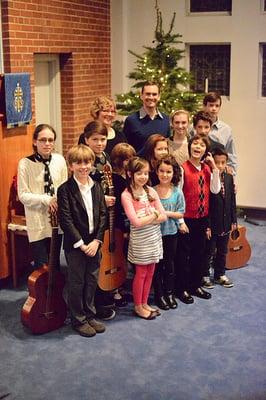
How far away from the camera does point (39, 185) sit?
438cm

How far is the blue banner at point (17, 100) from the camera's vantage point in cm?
477

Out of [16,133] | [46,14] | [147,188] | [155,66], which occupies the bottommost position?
[147,188]

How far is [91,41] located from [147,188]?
3457 millimetres

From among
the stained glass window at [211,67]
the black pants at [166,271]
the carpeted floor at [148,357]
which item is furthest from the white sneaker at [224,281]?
the stained glass window at [211,67]

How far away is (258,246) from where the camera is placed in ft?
20.2

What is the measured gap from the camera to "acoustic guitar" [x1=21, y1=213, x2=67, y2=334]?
13.2ft

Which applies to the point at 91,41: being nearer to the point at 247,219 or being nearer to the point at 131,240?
the point at 247,219

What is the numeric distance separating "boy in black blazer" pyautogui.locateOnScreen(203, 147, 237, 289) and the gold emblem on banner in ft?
5.60

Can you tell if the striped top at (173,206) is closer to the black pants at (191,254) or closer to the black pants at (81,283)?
the black pants at (191,254)

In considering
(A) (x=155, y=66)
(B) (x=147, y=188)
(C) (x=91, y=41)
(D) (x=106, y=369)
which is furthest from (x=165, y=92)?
(D) (x=106, y=369)

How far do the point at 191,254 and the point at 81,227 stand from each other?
45.7 inches

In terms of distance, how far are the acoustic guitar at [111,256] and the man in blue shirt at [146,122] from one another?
29.6 inches

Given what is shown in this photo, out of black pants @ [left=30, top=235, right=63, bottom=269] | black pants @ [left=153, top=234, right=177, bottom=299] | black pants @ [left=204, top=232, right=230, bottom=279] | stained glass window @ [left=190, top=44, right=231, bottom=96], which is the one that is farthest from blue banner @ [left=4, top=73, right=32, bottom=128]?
stained glass window @ [left=190, top=44, right=231, bottom=96]

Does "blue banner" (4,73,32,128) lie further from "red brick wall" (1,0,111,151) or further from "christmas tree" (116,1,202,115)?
"christmas tree" (116,1,202,115)
